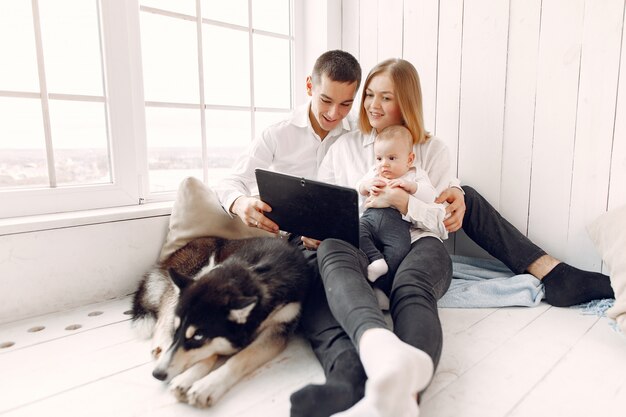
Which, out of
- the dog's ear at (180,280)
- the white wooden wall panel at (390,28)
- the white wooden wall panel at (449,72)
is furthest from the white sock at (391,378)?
the white wooden wall panel at (390,28)

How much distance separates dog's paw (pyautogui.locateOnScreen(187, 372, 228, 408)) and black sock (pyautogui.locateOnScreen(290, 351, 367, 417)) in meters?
0.23

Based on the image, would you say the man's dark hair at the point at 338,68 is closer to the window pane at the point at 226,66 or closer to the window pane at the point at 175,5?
the window pane at the point at 226,66

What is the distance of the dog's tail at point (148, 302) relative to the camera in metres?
1.32

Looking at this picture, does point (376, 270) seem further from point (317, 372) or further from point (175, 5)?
point (175, 5)

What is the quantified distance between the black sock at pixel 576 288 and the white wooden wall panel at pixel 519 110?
0.31 m

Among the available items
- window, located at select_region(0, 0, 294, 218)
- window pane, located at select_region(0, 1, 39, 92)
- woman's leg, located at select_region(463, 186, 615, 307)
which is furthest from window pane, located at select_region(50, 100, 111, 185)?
woman's leg, located at select_region(463, 186, 615, 307)

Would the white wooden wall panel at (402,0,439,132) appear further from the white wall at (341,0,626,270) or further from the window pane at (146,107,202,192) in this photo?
the window pane at (146,107,202,192)

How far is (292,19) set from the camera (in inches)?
93.3

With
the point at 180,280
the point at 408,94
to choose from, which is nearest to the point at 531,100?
Answer: the point at 408,94

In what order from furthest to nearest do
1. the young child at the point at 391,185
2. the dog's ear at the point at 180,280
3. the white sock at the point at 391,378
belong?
1. the young child at the point at 391,185
2. the dog's ear at the point at 180,280
3. the white sock at the point at 391,378

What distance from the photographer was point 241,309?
1.04m

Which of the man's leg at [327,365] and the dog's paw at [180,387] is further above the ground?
the man's leg at [327,365]

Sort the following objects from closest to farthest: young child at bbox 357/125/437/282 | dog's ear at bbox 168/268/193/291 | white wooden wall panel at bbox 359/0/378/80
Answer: dog's ear at bbox 168/268/193/291 → young child at bbox 357/125/437/282 → white wooden wall panel at bbox 359/0/378/80

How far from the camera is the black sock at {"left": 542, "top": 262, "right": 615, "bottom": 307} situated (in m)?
1.50
